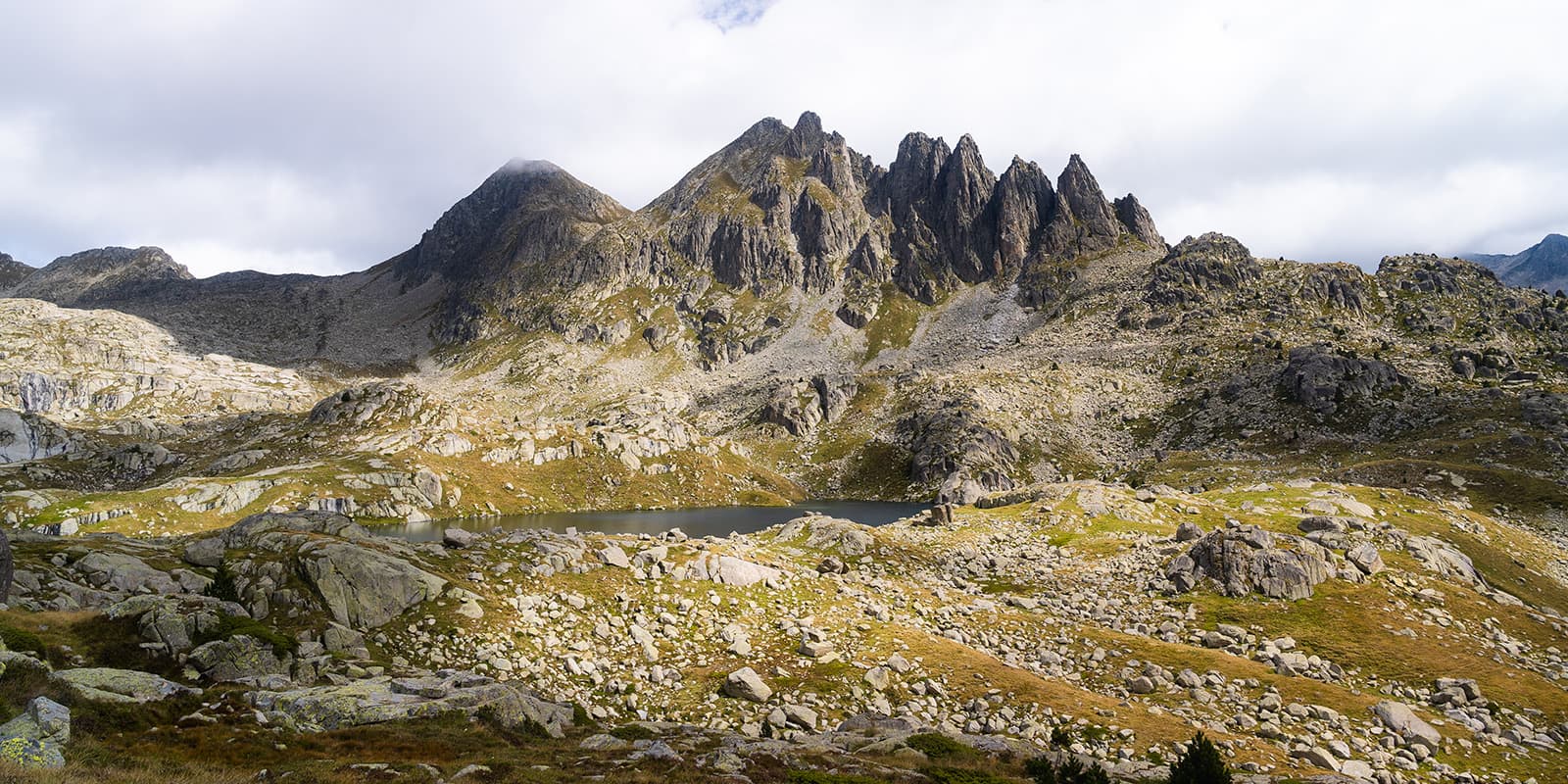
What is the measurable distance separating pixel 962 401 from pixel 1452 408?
8749 cm

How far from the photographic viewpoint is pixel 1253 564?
37.9m

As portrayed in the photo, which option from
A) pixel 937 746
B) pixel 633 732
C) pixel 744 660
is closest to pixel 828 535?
pixel 744 660

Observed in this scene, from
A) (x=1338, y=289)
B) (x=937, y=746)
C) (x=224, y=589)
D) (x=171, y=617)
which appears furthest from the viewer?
(x=1338, y=289)

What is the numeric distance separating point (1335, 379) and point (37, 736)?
170 meters

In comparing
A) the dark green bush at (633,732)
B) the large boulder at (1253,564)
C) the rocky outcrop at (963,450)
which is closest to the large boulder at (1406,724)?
the large boulder at (1253,564)

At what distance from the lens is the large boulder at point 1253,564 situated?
121 feet

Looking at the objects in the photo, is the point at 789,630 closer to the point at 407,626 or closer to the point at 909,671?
the point at 909,671

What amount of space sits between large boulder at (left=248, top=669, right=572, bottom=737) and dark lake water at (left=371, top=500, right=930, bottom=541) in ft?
257

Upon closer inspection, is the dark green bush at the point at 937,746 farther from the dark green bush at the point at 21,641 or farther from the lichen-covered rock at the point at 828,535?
the lichen-covered rock at the point at 828,535

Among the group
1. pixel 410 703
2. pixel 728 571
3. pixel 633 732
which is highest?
pixel 410 703

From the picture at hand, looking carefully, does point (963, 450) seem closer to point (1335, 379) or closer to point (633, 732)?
point (1335, 379)

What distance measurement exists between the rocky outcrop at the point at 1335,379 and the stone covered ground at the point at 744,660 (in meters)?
98.3

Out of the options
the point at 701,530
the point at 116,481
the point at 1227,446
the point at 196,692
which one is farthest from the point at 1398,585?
the point at 116,481

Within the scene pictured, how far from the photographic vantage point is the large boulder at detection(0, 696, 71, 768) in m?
11.9
